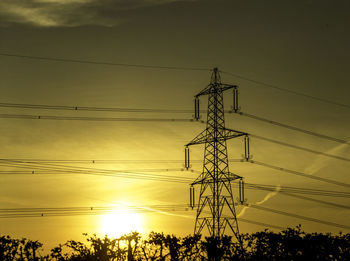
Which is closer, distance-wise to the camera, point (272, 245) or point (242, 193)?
point (242, 193)

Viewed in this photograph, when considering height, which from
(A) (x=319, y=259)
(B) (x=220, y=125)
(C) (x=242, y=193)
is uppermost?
(B) (x=220, y=125)

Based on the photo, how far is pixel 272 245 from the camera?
84.9m

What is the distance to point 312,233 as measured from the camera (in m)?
87.1

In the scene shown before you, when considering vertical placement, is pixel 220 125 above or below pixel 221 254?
above

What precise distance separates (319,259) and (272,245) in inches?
289

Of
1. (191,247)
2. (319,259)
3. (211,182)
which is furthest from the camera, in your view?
(191,247)

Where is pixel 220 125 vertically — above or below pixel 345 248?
above

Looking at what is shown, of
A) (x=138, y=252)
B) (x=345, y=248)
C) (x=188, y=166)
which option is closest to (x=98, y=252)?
(x=138, y=252)

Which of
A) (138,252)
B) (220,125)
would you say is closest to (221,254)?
(138,252)

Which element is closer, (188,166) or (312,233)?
(188,166)

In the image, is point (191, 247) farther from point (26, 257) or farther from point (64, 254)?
point (26, 257)

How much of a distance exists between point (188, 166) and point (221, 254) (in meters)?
18.7

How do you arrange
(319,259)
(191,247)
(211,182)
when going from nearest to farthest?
(211,182) < (319,259) < (191,247)

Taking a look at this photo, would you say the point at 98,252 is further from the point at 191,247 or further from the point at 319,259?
the point at 319,259
